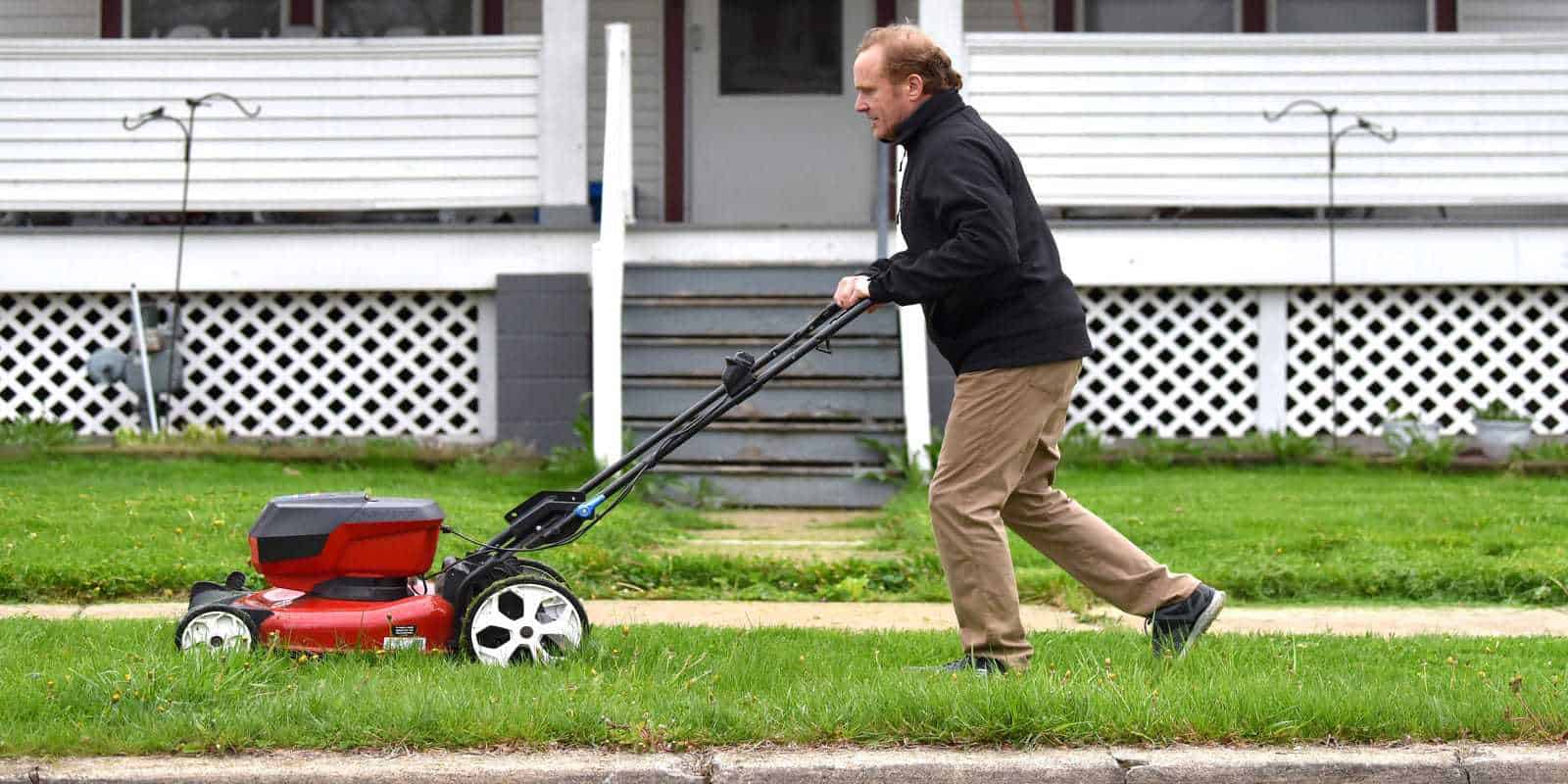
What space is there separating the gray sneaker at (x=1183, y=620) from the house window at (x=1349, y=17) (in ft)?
30.3

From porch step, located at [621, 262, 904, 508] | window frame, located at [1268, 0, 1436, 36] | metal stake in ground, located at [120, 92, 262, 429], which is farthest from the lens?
window frame, located at [1268, 0, 1436, 36]

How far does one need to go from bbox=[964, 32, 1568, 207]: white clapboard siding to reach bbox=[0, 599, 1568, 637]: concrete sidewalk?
511 cm

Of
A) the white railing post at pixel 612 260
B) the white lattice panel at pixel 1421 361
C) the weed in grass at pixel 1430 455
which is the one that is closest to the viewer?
the white railing post at pixel 612 260

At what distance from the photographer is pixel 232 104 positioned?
11.4 meters

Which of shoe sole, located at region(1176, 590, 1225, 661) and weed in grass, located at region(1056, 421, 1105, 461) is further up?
weed in grass, located at region(1056, 421, 1105, 461)

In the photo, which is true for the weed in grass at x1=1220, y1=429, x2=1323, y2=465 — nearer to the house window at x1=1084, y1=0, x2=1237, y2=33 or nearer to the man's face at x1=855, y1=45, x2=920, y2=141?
the house window at x1=1084, y1=0, x2=1237, y2=33

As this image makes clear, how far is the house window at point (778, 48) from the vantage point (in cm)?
1343

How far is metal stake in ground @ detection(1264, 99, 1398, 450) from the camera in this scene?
1102 centimetres

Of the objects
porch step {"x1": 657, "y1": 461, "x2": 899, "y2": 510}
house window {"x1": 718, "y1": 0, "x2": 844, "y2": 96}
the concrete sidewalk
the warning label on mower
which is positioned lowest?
the concrete sidewalk

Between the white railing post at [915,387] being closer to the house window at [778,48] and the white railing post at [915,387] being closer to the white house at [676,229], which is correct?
the white house at [676,229]

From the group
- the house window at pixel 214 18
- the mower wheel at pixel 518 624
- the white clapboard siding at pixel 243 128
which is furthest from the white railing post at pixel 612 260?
the mower wheel at pixel 518 624

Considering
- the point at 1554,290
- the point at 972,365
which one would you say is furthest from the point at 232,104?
the point at 1554,290

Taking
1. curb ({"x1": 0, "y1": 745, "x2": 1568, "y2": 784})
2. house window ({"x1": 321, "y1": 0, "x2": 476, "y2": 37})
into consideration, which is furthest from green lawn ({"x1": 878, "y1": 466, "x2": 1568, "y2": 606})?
house window ({"x1": 321, "y1": 0, "x2": 476, "y2": 37})

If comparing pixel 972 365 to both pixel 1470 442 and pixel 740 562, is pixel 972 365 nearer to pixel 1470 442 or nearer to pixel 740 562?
pixel 740 562
